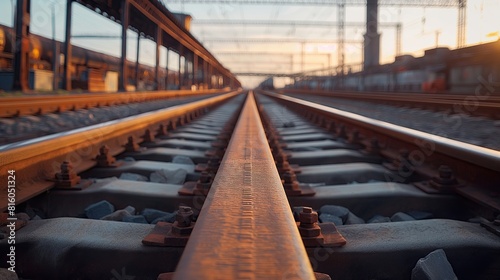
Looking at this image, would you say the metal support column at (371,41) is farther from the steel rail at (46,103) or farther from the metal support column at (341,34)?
the steel rail at (46,103)

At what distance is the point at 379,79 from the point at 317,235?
3623 centimetres

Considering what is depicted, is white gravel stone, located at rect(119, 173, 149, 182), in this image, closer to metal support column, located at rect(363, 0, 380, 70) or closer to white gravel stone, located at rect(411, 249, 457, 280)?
white gravel stone, located at rect(411, 249, 457, 280)

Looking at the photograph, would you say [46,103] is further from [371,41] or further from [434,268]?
[371,41]

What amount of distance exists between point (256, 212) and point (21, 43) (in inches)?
441

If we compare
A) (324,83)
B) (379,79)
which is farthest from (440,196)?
(324,83)

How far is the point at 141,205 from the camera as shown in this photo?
224 cm

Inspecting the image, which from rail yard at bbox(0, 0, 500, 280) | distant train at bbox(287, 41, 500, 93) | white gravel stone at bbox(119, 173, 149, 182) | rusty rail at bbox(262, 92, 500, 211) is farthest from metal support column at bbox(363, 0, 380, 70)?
white gravel stone at bbox(119, 173, 149, 182)

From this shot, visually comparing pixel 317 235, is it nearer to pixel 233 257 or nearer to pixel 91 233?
pixel 233 257

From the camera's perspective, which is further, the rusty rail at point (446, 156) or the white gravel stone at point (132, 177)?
the white gravel stone at point (132, 177)

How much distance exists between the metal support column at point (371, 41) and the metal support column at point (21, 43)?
22012 mm

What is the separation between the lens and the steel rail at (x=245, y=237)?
2.98ft

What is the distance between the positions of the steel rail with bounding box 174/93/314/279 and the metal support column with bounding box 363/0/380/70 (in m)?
28.5

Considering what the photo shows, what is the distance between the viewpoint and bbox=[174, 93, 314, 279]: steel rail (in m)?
0.91

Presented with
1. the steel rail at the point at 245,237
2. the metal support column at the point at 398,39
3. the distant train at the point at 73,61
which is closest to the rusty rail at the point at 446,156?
the steel rail at the point at 245,237
